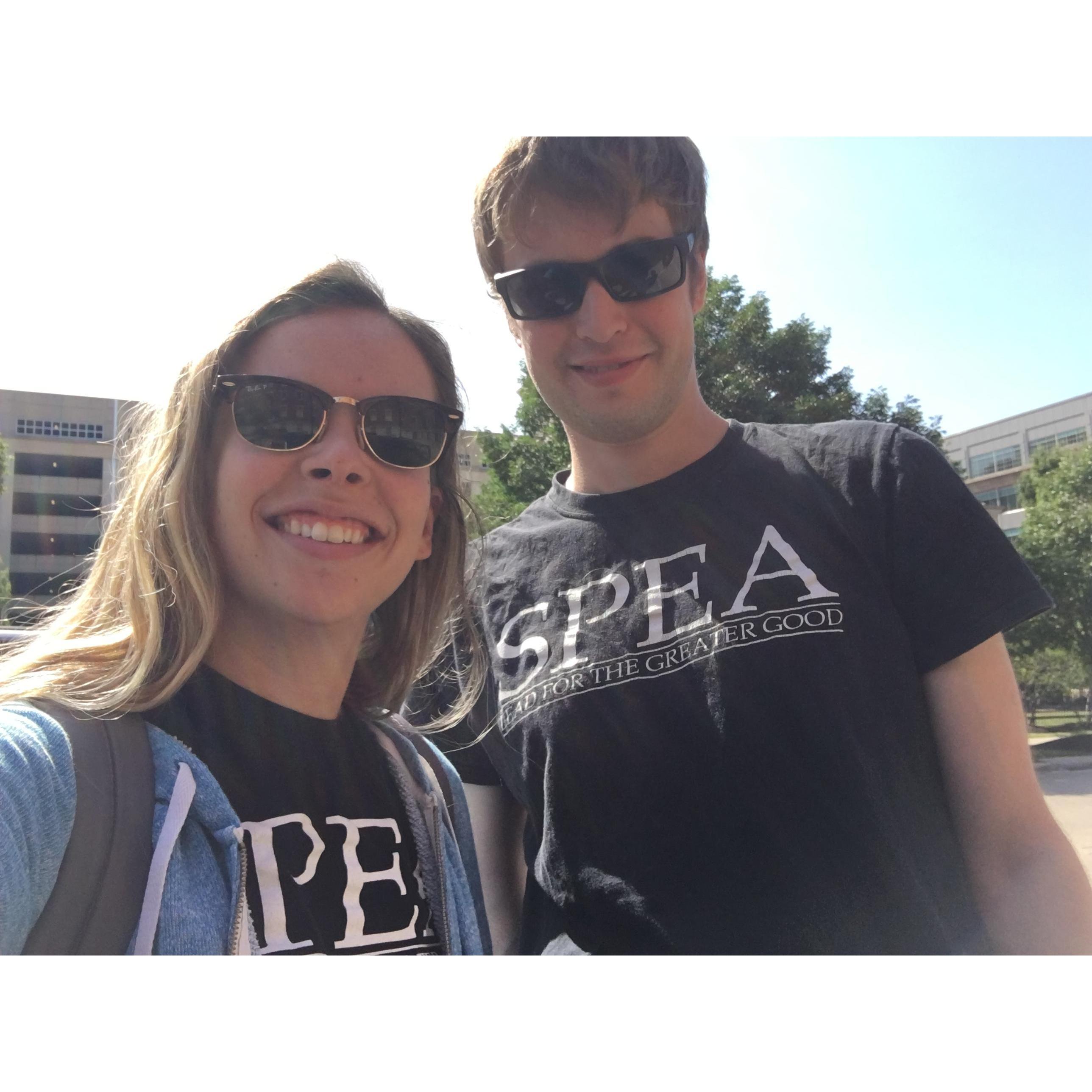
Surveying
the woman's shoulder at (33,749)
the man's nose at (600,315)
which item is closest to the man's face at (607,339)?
the man's nose at (600,315)

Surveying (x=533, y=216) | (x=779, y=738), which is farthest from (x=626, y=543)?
(x=533, y=216)

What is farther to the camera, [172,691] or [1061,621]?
[1061,621]

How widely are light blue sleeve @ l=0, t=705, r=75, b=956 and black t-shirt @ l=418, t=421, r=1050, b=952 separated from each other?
29.0 inches

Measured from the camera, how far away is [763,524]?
4.69 ft

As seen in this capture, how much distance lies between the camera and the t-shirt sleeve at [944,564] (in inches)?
49.4

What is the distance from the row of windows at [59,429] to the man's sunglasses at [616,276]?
0.92 metres

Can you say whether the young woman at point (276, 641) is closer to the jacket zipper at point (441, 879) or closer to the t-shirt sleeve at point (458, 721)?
the jacket zipper at point (441, 879)

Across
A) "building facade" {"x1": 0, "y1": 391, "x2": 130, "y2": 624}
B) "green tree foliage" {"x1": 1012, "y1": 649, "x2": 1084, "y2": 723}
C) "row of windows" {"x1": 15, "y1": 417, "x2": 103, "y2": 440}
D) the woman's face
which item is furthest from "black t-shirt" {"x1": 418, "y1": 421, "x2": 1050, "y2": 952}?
"row of windows" {"x1": 15, "y1": 417, "x2": 103, "y2": 440}

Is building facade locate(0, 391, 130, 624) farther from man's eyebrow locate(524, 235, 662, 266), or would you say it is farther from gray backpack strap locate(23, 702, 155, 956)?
man's eyebrow locate(524, 235, 662, 266)

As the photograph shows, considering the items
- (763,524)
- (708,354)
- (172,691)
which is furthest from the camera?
(708,354)

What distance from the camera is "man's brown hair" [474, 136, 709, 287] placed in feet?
4.83

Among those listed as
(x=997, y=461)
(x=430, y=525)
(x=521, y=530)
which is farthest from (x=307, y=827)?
(x=997, y=461)
